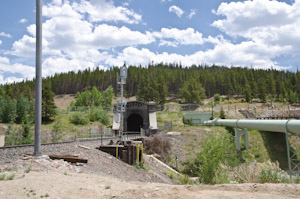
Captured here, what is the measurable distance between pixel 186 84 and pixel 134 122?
5345 cm

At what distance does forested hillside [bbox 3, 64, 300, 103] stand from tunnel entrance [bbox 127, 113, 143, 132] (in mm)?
41462

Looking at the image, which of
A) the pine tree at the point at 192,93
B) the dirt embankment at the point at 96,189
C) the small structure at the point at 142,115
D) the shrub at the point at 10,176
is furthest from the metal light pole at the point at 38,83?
the pine tree at the point at 192,93

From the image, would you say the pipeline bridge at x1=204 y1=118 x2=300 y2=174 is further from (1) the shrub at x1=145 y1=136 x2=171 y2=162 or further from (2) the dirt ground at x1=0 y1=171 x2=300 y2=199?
(2) the dirt ground at x1=0 y1=171 x2=300 y2=199

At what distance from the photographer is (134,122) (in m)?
37.2

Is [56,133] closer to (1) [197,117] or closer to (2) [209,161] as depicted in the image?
(2) [209,161]

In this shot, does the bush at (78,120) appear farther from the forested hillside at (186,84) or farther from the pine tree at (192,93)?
the pine tree at (192,93)

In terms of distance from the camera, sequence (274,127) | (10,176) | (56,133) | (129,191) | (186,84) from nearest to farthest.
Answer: (129,191), (10,176), (274,127), (56,133), (186,84)

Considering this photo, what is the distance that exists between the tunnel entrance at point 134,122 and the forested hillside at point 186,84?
41.5 meters

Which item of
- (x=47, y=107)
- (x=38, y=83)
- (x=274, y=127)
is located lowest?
(x=274, y=127)

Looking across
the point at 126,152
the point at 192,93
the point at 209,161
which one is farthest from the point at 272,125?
the point at 192,93

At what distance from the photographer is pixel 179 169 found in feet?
77.3

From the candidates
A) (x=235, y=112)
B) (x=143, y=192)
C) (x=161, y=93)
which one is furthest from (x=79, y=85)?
(x=143, y=192)

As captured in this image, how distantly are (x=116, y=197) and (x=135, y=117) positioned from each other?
30.4 m

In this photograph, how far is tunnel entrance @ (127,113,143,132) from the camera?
36750mm
